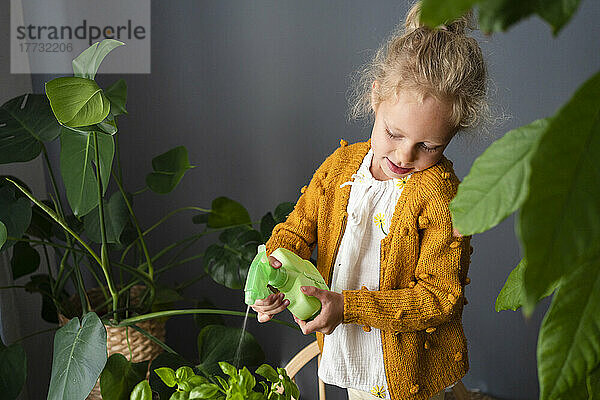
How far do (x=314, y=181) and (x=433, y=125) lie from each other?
295 millimetres

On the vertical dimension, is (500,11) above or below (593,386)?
above

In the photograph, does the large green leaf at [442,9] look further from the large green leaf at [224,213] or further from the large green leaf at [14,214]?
the large green leaf at [224,213]

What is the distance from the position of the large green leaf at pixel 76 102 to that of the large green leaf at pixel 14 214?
34 centimetres

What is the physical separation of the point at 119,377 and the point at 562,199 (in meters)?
1.08

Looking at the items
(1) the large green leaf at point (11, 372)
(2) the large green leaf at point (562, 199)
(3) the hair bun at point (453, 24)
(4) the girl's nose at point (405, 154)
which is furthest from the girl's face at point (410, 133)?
(1) the large green leaf at point (11, 372)

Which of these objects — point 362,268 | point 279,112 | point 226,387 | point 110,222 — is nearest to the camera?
point 226,387

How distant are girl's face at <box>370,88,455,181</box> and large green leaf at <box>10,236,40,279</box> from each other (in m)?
0.92

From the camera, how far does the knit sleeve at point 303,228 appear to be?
1.14 metres

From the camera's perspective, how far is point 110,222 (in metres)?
1.31

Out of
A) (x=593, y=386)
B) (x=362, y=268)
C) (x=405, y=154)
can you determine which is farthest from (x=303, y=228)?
(x=593, y=386)

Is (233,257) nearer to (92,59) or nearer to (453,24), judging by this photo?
(92,59)

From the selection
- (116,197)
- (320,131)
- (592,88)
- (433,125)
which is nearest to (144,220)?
(116,197)

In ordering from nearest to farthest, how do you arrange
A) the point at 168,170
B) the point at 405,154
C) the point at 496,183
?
the point at 496,183, the point at 405,154, the point at 168,170

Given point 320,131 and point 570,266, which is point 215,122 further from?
point 570,266
